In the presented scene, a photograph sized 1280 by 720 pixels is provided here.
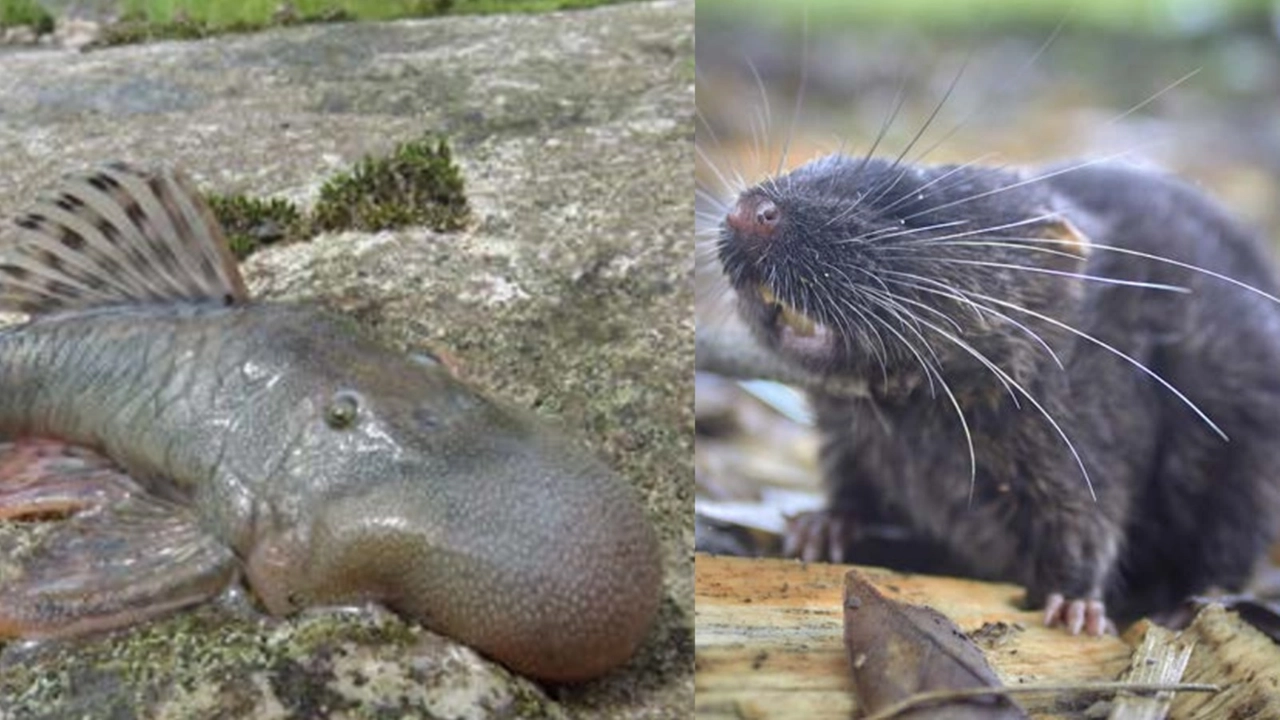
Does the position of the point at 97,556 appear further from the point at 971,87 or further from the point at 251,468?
the point at 971,87

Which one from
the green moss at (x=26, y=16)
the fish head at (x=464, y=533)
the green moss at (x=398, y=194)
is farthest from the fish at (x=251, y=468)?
the green moss at (x=26, y=16)

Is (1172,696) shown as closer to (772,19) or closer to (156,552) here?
(772,19)

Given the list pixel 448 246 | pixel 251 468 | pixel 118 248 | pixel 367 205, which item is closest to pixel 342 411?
pixel 251 468

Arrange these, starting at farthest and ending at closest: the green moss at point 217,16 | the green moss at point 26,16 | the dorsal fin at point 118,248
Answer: the green moss at point 26,16, the green moss at point 217,16, the dorsal fin at point 118,248

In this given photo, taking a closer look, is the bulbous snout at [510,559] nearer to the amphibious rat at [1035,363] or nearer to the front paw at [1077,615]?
the amphibious rat at [1035,363]

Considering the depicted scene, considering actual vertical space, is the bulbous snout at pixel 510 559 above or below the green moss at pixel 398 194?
below

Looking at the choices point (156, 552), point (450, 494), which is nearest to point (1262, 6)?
point (450, 494)

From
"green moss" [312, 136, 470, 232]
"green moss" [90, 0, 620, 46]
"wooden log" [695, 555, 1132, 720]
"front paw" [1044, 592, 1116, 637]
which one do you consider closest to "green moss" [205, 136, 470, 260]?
"green moss" [312, 136, 470, 232]
